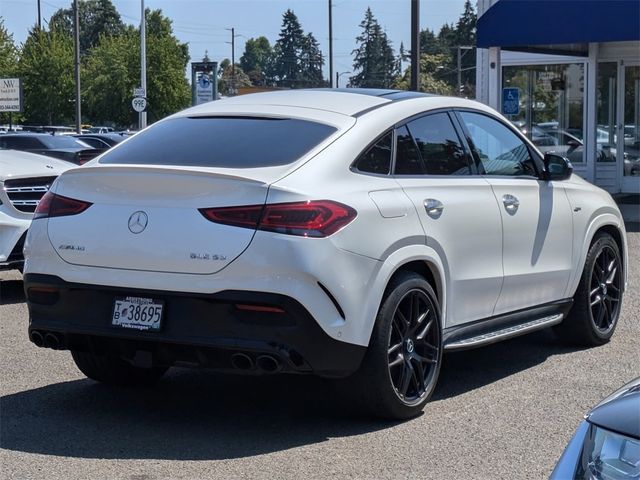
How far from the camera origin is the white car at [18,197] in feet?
31.0

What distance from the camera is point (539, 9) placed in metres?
17.1

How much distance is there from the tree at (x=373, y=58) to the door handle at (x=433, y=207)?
111 m

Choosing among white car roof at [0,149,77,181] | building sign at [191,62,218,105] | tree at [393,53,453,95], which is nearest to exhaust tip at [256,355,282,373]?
white car roof at [0,149,77,181]

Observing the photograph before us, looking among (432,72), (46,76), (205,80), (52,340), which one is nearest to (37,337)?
(52,340)

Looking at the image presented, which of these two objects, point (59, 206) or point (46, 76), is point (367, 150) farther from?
point (46, 76)

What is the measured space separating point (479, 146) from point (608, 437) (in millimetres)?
3742

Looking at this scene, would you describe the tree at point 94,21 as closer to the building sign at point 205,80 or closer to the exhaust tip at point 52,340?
the building sign at point 205,80

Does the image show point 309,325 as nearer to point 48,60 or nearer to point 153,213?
point 153,213

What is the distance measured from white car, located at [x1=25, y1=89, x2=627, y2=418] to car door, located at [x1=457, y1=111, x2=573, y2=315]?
35 millimetres

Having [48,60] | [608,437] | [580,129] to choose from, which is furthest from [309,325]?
[48,60]

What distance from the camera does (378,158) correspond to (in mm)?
5715

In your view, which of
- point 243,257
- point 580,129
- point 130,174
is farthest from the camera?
point 580,129

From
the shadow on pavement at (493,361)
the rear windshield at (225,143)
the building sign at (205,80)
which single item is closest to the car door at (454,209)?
the shadow on pavement at (493,361)

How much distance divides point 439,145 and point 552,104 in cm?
1463
